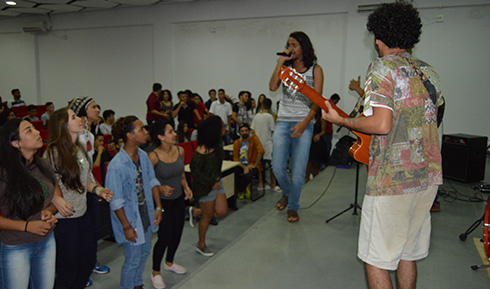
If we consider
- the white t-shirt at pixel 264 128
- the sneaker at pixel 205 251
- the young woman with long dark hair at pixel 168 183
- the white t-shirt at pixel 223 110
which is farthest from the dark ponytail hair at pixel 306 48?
the white t-shirt at pixel 223 110

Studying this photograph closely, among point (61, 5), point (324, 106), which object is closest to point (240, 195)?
point (324, 106)

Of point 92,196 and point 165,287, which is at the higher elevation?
point 92,196

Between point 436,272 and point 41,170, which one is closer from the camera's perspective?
point 41,170

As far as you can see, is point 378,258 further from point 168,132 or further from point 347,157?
point 347,157

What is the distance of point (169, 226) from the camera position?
3432mm

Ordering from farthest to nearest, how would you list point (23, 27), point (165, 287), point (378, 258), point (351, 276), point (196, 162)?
point (23, 27), point (196, 162), point (165, 287), point (351, 276), point (378, 258)

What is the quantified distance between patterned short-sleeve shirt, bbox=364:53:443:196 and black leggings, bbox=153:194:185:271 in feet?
6.89

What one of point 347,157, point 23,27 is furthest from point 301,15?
point 23,27

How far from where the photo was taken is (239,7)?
1059cm

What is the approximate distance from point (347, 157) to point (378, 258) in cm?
397

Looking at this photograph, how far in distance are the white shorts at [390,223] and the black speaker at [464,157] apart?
4.65 metres

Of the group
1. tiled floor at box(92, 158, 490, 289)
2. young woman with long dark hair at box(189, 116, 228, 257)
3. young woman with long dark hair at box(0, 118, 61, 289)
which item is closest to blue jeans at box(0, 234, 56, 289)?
young woman with long dark hair at box(0, 118, 61, 289)

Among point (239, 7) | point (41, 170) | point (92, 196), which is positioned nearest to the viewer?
point (41, 170)

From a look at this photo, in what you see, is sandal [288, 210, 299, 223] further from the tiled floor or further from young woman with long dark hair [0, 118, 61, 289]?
young woman with long dark hair [0, 118, 61, 289]
